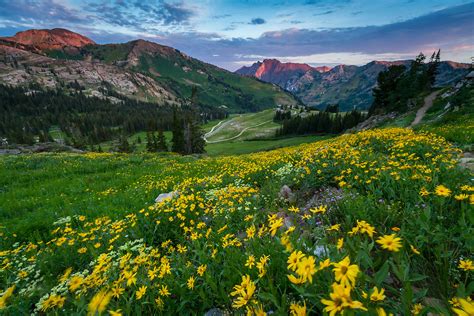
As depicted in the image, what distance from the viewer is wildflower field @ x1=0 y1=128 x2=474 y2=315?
208 centimetres

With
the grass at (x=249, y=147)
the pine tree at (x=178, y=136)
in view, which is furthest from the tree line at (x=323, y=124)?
the pine tree at (x=178, y=136)

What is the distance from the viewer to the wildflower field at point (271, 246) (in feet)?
6.82

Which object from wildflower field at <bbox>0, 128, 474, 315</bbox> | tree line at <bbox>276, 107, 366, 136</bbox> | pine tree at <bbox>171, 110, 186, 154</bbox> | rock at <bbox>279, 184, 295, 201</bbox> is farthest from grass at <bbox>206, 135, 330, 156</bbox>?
rock at <bbox>279, 184, 295, 201</bbox>

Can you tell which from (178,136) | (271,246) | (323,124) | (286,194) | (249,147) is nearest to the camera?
(271,246)

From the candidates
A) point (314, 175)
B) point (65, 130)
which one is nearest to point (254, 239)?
point (314, 175)

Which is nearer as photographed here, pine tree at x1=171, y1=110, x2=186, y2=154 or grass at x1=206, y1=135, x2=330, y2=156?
pine tree at x1=171, y1=110, x2=186, y2=154

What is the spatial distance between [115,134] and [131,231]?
19893 cm

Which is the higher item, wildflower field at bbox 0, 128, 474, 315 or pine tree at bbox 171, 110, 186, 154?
wildflower field at bbox 0, 128, 474, 315

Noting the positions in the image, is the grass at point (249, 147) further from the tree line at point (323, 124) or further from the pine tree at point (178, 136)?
the tree line at point (323, 124)

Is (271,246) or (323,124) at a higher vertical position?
(271,246)

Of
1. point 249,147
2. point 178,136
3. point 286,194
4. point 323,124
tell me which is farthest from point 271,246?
point 323,124

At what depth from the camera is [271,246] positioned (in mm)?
3219

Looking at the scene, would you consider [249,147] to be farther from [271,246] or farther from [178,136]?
[271,246]

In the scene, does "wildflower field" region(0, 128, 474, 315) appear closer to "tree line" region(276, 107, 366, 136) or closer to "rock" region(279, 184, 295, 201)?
"rock" region(279, 184, 295, 201)
